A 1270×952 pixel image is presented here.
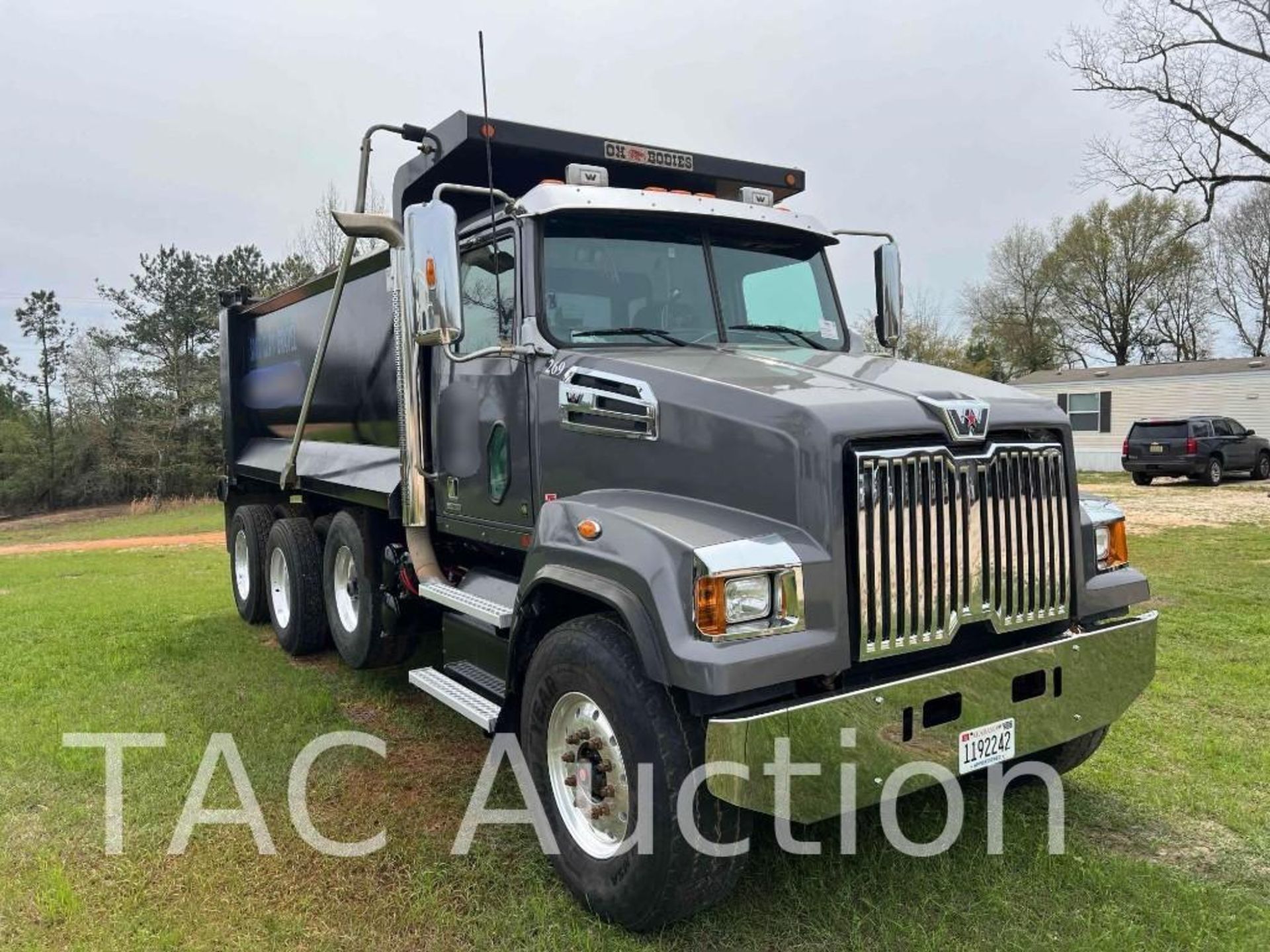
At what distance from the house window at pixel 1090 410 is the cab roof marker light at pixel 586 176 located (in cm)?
2899

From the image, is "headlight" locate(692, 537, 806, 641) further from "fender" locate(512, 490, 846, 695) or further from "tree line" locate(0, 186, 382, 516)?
"tree line" locate(0, 186, 382, 516)

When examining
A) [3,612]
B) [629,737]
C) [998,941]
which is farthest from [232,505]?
[998,941]

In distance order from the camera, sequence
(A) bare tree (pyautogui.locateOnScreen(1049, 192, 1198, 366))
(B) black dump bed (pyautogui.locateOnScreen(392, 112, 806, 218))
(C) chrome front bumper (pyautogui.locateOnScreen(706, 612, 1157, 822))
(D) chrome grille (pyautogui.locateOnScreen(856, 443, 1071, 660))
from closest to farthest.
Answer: (C) chrome front bumper (pyautogui.locateOnScreen(706, 612, 1157, 822)), (D) chrome grille (pyautogui.locateOnScreen(856, 443, 1071, 660)), (B) black dump bed (pyautogui.locateOnScreen(392, 112, 806, 218)), (A) bare tree (pyautogui.locateOnScreen(1049, 192, 1198, 366))

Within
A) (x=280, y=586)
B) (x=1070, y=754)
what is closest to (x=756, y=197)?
(x=1070, y=754)

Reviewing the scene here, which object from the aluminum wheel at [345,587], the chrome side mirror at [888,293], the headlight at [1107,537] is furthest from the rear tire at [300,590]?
the headlight at [1107,537]

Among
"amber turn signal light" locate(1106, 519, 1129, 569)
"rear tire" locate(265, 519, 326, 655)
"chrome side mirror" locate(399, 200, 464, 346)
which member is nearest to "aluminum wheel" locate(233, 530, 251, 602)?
"rear tire" locate(265, 519, 326, 655)

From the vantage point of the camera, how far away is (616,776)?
125 inches

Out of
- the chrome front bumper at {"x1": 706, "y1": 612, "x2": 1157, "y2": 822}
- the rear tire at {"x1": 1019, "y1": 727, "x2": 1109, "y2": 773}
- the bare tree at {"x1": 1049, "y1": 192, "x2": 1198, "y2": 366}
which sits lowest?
the rear tire at {"x1": 1019, "y1": 727, "x2": 1109, "y2": 773}

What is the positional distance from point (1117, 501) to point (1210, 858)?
52.4ft

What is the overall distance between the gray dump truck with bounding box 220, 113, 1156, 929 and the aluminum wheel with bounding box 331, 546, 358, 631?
34.6 inches

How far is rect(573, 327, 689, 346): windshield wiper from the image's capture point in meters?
4.07

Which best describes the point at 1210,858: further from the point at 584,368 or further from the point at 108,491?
the point at 108,491

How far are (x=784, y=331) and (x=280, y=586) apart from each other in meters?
4.94

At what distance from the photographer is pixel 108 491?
45.7 m
